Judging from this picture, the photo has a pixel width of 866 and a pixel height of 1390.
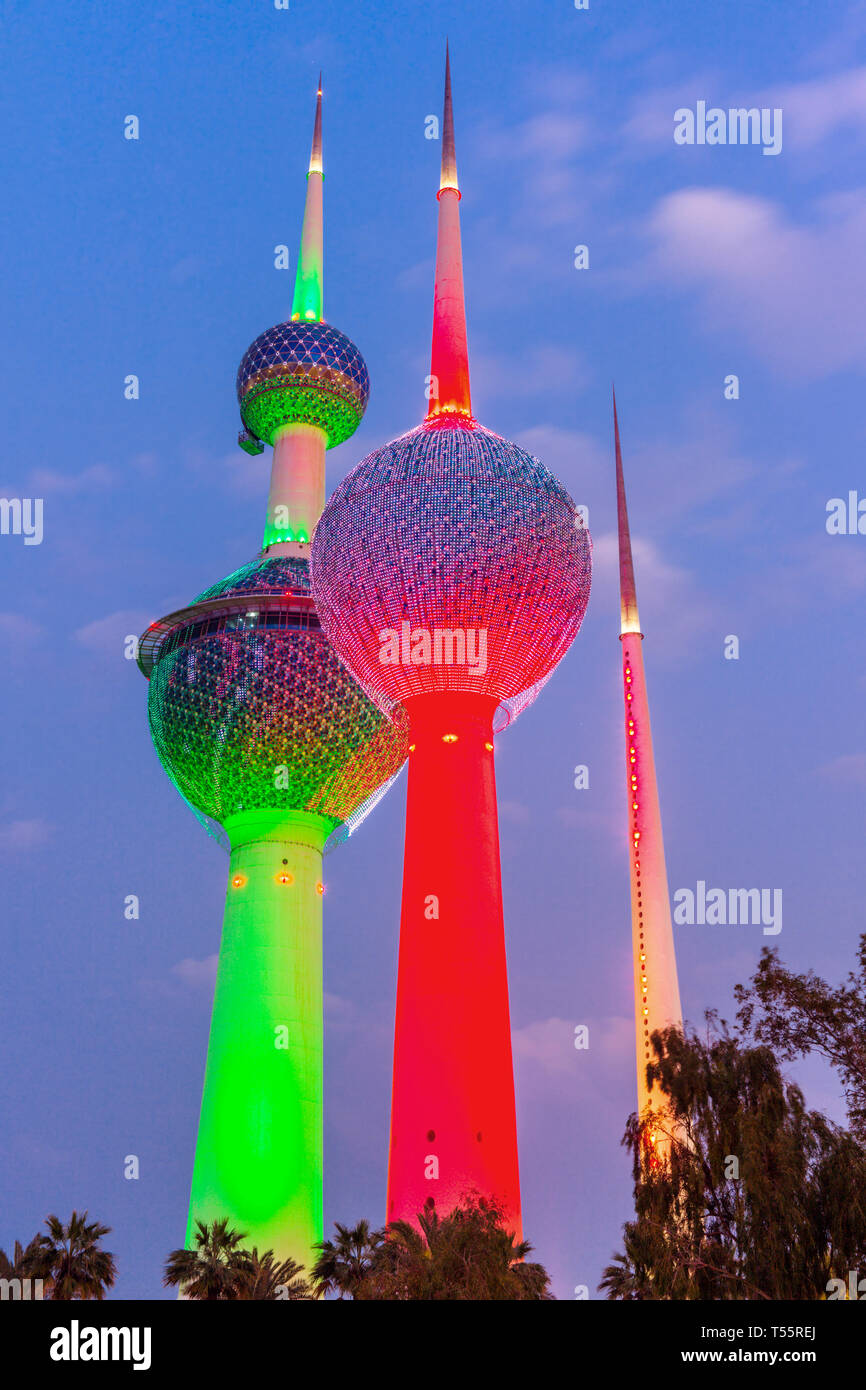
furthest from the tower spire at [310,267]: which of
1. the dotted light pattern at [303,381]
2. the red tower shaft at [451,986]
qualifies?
the red tower shaft at [451,986]

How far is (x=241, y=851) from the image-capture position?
8125 centimetres

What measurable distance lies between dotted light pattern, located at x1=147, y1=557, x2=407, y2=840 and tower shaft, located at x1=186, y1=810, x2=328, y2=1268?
168 cm

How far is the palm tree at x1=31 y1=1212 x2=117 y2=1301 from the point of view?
147 ft

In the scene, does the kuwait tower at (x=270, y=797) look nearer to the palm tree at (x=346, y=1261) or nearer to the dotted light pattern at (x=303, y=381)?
the dotted light pattern at (x=303, y=381)

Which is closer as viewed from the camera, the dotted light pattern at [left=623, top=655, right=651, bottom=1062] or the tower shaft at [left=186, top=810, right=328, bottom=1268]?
the tower shaft at [left=186, top=810, right=328, bottom=1268]

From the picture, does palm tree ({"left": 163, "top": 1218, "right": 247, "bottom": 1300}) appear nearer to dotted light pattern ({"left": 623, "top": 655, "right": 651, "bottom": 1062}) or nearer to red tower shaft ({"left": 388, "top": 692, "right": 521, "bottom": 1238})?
red tower shaft ({"left": 388, "top": 692, "right": 521, "bottom": 1238})

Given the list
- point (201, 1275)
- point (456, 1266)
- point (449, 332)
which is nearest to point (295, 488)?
point (449, 332)

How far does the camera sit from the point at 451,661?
59406mm

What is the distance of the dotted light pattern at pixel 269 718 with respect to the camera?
81.5m

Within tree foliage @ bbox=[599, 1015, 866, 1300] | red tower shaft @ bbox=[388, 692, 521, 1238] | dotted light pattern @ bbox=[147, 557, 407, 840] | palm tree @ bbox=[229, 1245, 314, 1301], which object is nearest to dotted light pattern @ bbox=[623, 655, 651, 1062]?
dotted light pattern @ bbox=[147, 557, 407, 840]

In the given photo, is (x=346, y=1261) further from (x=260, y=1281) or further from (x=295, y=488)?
(x=295, y=488)

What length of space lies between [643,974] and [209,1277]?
114 ft
